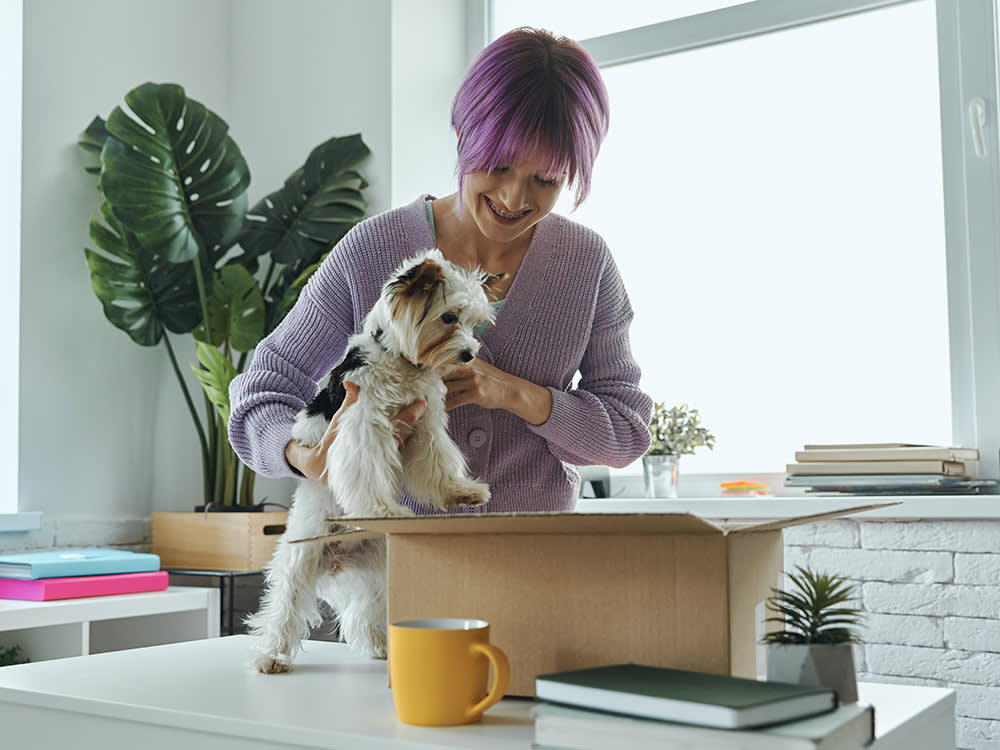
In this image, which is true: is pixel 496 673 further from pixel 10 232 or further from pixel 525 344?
pixel 10 232

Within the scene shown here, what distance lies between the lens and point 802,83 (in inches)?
110

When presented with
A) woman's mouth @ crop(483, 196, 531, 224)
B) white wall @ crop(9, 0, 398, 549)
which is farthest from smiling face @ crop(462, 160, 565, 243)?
white wall @ crop(9, 0, 398, 549)

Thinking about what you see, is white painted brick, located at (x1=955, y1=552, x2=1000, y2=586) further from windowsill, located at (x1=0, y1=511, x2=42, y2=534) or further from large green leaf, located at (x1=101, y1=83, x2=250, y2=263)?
windowsill, located at (x1=0, y1=511, x2=42, y2=534)

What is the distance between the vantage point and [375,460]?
1094 mm

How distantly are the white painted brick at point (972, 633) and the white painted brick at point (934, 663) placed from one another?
2 cm

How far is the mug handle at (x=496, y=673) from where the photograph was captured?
769 mm

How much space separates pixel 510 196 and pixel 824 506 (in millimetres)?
1379

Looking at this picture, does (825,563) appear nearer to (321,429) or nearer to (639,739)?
(321,429)

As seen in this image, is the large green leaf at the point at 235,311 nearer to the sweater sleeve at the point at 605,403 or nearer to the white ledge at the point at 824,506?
the white ledge at the point at 824,506

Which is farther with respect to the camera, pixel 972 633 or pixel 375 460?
pixel 972 633

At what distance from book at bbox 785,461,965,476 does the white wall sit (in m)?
1.51

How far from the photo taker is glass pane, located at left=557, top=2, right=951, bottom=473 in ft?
8.49

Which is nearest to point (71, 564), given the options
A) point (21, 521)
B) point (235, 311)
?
point (21, 521)

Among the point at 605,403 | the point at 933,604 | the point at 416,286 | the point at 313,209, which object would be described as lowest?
the point at 933,604
